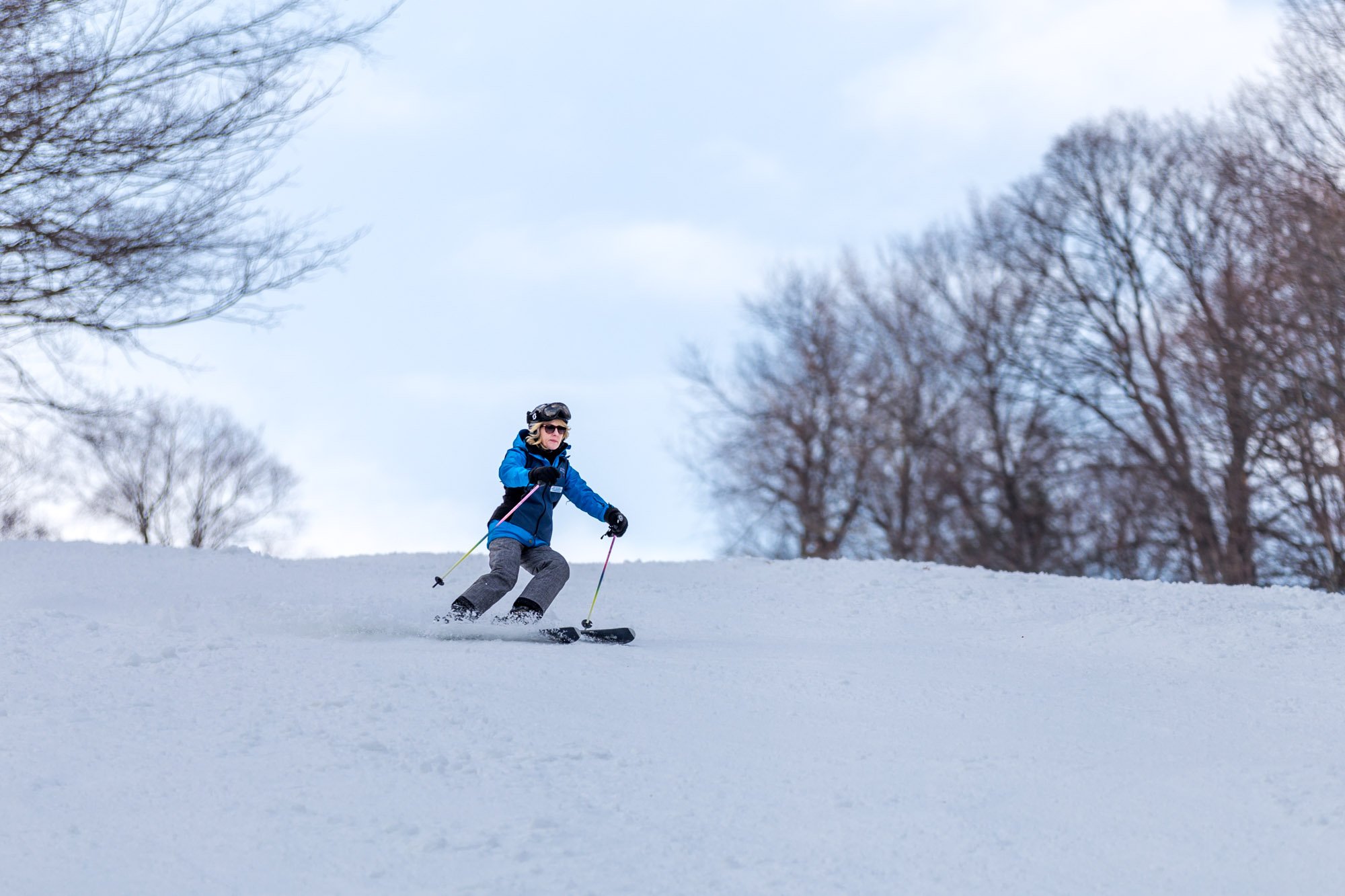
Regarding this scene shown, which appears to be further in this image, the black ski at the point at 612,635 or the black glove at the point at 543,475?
the black glove at the point at 543,475

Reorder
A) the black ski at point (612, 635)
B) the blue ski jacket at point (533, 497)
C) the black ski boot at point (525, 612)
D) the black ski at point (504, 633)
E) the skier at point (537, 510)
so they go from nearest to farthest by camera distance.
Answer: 1. the black ski at point (504, 633)
2. the black ski at point (612, 635)
3. the black ski boot at point (525, 612)
4. the skier at point (537, 510)
5. the blue ski jacket at point (533, 497)

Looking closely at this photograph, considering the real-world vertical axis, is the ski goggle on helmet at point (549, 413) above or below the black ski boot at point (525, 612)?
above

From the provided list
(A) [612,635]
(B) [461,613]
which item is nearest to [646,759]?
(A) [612,635]

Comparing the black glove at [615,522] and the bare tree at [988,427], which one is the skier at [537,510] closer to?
the black glove at [615,522]

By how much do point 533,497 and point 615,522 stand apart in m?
0.58

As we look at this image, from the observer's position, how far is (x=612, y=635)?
7438 millimetres

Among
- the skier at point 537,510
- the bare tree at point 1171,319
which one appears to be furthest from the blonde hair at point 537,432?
the bare tree at point 1171,319

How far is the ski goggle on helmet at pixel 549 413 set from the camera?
8086 millimetres

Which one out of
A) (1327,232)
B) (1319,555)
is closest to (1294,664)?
(1327,232)

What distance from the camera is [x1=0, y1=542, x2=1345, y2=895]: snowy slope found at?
4.02 meters

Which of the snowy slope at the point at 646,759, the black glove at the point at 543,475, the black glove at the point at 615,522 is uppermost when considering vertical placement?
the black glove at the point at 543,475

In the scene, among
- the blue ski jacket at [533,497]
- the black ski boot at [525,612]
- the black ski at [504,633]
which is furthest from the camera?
the blue ski jacket at [533,497]

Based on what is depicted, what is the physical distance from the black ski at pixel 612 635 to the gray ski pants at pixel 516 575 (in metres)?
0.40

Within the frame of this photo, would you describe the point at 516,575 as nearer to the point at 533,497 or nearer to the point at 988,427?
the point at 533,497
